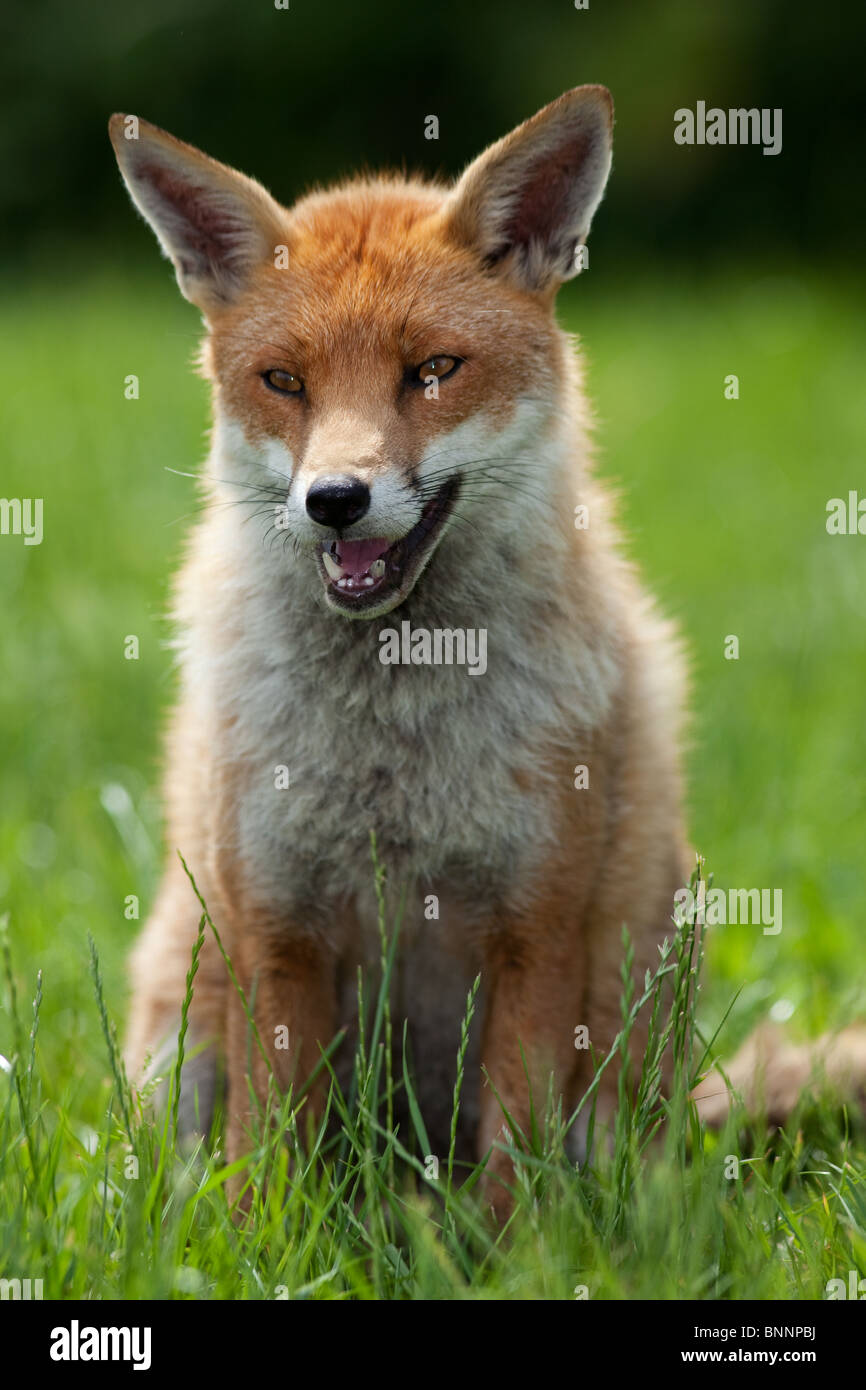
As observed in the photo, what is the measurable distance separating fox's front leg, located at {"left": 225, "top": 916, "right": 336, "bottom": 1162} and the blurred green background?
27.8 inches

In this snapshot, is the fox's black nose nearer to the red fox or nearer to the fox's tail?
the red fox

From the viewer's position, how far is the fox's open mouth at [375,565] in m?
3.26

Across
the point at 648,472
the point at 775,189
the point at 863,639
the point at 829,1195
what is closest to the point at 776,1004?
the point at 829,1195

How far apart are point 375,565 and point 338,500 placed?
0.84 feet

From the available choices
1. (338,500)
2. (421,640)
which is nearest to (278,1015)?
(421,640)

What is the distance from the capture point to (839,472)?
392 inches

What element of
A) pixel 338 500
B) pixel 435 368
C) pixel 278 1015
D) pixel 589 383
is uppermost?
pixel 589 383

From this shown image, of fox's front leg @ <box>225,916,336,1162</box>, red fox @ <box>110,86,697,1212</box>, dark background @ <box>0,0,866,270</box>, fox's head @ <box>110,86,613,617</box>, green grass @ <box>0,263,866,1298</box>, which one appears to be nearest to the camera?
green grass @ <box>0,263,866,1298</box>

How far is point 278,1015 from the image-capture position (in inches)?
137

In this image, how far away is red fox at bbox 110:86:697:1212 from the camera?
3.34m

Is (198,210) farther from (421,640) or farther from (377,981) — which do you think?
(377,981)

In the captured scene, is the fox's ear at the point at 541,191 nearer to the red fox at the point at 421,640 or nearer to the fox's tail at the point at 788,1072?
the red fox at the point at 421,640

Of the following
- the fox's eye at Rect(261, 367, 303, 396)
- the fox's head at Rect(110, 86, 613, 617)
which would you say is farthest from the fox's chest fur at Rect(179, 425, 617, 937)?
the fox's eye at Rect(261, 367, 303, 396)
